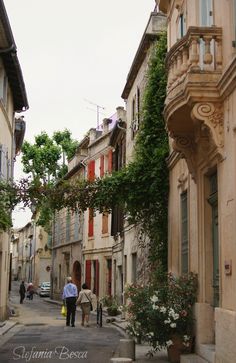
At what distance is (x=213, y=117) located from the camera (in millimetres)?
9203

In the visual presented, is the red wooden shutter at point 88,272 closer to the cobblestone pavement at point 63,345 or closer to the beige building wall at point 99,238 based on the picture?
the beige building wall at point 99,238

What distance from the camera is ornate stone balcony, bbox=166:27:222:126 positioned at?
9.12 m

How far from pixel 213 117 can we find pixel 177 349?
4.43 meters

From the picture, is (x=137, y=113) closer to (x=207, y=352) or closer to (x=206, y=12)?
(x=206, y=12)

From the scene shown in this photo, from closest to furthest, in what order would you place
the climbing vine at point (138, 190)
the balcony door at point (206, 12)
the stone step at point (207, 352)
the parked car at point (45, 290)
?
the stone step at point (207, 352) → the balcony door at point (206, 12) → the climbing vine at point (138, 190) → the parked car at point (45, 290)

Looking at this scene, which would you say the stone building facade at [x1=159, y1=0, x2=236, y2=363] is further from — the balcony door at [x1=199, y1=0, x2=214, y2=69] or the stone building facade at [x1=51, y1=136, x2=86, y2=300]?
the stone building facade at [x1=51, y1=136, x2=86, y2=300]

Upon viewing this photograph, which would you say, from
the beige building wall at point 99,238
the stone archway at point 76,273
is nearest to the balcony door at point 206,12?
the beige building wall at point 99,238

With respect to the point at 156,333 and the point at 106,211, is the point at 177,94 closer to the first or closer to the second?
the point at 156,333

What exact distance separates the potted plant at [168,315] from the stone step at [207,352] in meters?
0.38

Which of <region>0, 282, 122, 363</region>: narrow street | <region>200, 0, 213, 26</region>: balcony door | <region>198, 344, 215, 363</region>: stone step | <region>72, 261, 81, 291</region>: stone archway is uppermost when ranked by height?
<region>200, 0, 213, 26</region>: balcony door

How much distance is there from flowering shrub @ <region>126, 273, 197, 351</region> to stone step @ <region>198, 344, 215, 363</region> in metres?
0.38

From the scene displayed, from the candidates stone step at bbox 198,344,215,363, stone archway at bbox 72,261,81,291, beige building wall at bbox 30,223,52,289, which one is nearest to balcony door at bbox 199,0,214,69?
stone step at bbox 198,344,215,363

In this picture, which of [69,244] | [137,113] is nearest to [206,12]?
[137,113]

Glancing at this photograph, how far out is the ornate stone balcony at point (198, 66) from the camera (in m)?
9.12
